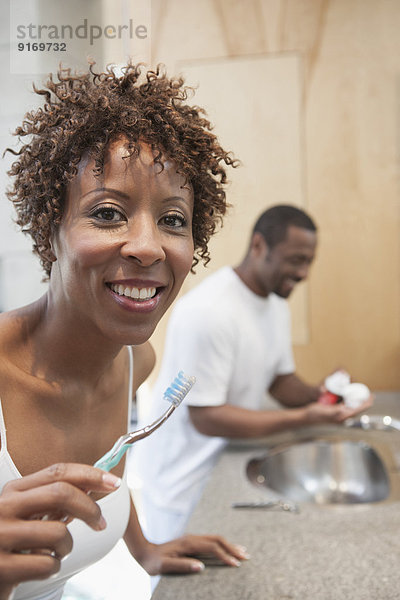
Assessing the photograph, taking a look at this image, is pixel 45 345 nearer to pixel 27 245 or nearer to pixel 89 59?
pixel 27 245

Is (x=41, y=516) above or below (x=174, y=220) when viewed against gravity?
below

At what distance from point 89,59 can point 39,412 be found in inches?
12.2

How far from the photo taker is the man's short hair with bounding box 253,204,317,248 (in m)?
1.49

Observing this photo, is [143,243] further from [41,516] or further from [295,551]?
[295,551]

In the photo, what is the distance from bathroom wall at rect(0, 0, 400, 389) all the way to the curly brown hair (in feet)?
4.73

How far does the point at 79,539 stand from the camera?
52 centimetres

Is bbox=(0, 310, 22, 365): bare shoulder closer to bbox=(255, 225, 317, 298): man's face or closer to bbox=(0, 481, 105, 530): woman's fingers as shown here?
bbox=(0, 481, 105, 530): woman's fingers

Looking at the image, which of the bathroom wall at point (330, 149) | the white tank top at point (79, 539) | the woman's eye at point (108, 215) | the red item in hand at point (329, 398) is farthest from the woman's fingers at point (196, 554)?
the bathroom wall at point (330, 149)

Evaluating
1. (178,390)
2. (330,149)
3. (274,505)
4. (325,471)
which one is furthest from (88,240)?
(330,149)

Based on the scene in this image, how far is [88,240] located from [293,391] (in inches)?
52.3

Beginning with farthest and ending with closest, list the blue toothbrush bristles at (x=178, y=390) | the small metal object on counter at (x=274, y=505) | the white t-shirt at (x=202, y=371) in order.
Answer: the white t-shirt at (x=202, y=371)
the small metal object on counter at (x=274, y=505)
the blue toothbrush bristles at (x=178, y=390)

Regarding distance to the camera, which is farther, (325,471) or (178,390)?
(325,471)

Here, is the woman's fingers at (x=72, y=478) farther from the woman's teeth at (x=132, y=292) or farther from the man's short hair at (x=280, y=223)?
the man's short hair at (x=280, y=223)

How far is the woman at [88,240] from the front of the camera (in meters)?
0.44
